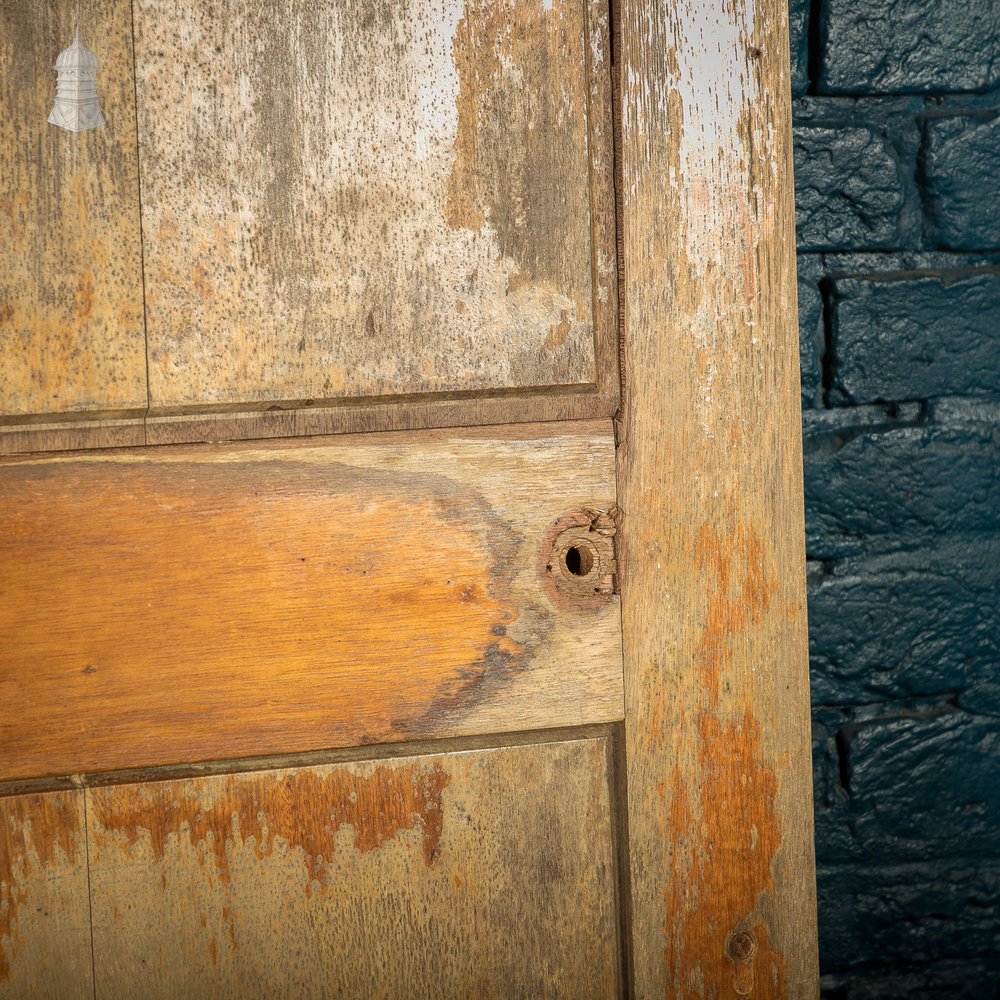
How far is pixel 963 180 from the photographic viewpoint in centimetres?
85

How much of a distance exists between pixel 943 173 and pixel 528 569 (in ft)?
1.91

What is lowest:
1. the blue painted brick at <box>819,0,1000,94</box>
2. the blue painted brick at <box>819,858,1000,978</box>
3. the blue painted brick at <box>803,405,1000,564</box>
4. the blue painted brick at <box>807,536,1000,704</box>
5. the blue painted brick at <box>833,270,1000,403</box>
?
the blue painted brick at <box>819,858,1000,978</box>

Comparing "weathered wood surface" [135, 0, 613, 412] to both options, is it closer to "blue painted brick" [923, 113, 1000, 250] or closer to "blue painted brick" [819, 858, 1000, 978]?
"blue painted brick" [923, 113, 1000, 250]

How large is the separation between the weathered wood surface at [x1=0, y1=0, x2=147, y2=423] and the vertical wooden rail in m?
0.37

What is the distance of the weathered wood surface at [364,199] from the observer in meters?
0.62

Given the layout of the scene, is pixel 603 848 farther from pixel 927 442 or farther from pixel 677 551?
pixel 927 442

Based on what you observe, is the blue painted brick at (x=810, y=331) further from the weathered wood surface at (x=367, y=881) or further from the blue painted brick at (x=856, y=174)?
the weathered wood surface at (x=367, y=881)

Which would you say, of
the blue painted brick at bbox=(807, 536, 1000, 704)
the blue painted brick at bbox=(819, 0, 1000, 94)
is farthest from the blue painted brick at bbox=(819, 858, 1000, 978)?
the blue painted brick at bbox=(819, 0, 1000, 94)

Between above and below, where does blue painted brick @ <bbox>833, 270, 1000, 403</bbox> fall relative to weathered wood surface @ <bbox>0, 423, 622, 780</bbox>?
above

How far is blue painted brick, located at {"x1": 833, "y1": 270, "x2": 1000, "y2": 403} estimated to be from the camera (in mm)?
843

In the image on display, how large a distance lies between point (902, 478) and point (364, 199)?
58 centimetres

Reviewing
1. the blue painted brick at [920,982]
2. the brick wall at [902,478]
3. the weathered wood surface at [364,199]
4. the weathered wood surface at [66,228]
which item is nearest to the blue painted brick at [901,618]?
the brick wall at [902,478]

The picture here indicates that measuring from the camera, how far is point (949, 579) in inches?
33.8

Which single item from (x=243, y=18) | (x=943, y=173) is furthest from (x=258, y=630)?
(x=943, y=173)
